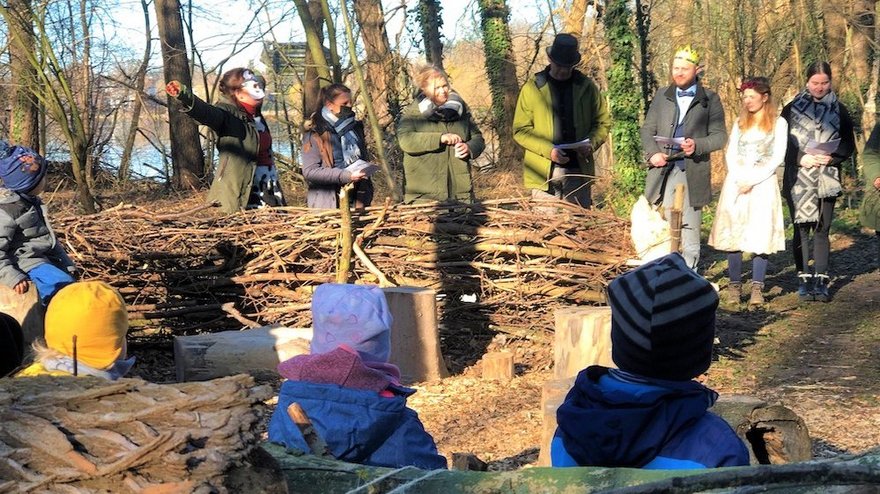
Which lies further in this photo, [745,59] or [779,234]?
[745,59]

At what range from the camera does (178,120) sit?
49.3ft

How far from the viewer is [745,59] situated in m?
16.1

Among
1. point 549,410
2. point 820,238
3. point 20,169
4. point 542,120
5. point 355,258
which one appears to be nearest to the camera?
point 549,410

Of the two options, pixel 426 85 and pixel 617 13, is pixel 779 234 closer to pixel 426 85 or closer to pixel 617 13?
pixel 426 85

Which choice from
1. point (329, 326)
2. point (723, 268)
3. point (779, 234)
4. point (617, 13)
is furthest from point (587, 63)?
point (329, 326)

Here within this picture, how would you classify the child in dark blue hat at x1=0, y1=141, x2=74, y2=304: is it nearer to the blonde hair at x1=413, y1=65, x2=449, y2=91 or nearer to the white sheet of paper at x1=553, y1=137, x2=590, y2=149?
the blonde hair at x1=413, y1=65, x2=449, y2=91

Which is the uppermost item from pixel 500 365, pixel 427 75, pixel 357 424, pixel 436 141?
pixel 427 75

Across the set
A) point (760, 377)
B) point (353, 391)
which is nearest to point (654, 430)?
point (353, 391)

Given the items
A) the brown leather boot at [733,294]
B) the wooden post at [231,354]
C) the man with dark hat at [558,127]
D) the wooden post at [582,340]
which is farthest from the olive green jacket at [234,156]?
the brown leather boot at [733,294]

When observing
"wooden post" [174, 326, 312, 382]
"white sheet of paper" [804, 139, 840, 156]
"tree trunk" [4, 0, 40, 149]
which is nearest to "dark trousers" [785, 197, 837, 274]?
"white sheet of paper" [804, 139, 840, 156]

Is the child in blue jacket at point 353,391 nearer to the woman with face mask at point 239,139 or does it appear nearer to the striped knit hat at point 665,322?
the striped knit hat at point 665,322

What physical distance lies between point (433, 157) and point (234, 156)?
1.45 meters

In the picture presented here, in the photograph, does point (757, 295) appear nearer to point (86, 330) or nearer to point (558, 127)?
point (558, 127)

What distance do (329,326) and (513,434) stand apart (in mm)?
2355
